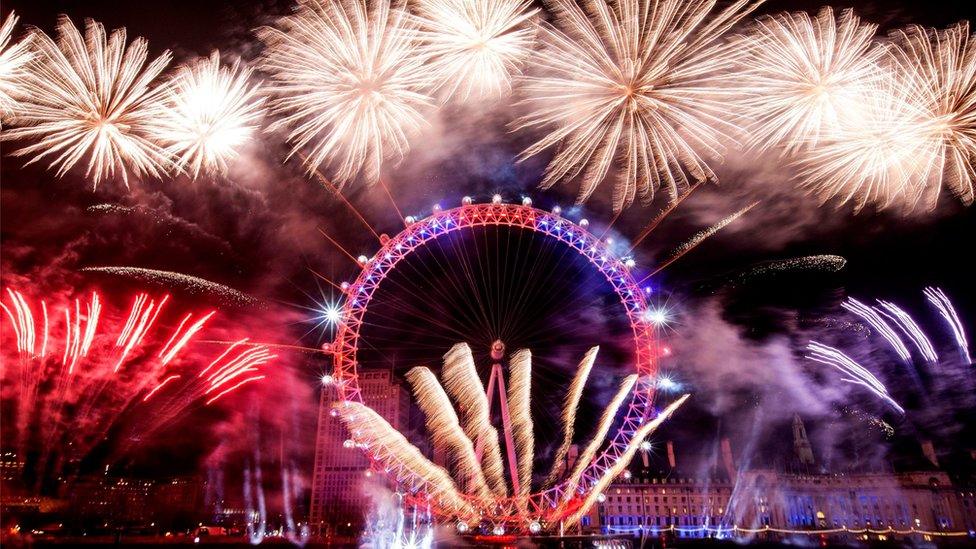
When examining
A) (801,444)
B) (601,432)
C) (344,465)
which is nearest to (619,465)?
(601,432)

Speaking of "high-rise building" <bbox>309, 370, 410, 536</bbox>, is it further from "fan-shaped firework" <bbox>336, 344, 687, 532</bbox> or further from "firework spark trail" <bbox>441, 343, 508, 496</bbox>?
"firework spark trail" <bbox>441, 343, 508, 496</bbox>

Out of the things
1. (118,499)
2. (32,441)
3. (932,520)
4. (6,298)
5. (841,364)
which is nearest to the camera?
(6,298)

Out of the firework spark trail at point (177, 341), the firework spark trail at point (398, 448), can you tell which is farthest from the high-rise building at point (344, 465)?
the firework spark trail at point (177, 341)

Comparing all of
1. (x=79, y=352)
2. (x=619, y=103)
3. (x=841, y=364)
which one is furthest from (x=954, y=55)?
(x=79, y=352)

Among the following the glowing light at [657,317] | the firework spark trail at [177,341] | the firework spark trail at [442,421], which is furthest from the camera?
the glowing light at [657,317]

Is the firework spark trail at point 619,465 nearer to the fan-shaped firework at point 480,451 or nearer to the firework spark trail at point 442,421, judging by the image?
the fan-shaped firework at point 480,451

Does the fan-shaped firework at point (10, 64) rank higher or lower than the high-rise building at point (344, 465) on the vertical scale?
higher

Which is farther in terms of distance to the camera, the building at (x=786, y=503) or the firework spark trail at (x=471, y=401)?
the building at (x=786, y=503)

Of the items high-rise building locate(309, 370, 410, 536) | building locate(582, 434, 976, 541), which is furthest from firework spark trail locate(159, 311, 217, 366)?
building locate(582, 434, 976, 541)

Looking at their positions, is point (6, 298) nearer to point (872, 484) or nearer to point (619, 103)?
point (619, 103)
